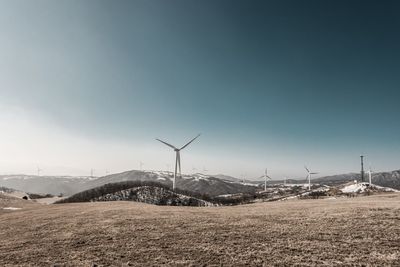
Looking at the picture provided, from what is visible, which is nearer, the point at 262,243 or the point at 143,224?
the point at 262,243

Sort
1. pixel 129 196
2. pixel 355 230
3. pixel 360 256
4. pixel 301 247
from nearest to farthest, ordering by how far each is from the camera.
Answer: pixel 360 256 < pixel 301 247 < pixel 355 230 < pixel 129 196

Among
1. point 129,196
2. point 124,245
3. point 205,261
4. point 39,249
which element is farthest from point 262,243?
point 129,196

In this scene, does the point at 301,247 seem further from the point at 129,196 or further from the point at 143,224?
the point at 129,196

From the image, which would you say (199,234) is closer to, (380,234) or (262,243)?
(262,243)

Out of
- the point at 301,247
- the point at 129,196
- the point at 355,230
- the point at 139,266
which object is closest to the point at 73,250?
the point at 139,266

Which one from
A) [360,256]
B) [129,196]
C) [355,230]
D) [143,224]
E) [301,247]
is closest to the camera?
[360,256]

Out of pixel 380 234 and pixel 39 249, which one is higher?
pixel 380 234
